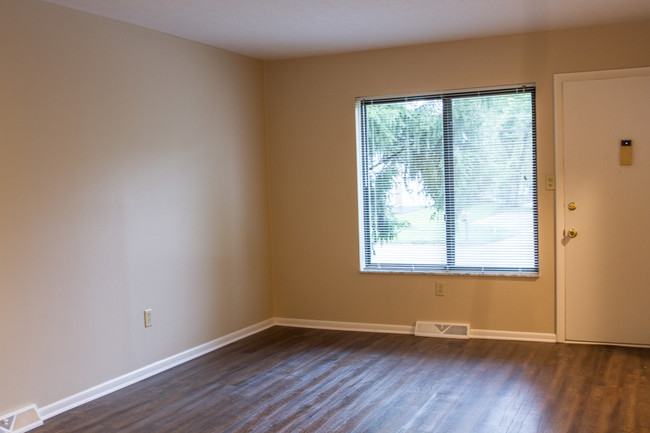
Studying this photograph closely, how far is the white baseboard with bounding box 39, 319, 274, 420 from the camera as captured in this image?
3.56 metres

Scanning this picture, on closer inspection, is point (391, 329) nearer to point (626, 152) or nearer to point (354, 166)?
point (354, 166)

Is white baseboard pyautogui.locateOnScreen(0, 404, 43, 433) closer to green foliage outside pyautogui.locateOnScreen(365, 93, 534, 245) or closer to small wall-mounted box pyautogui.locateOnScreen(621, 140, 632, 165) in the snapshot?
green foliage outside pyautogui.locateOnScreen(365, 93, 534, 245)

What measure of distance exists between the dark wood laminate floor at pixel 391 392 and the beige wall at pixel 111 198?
360 millimetres

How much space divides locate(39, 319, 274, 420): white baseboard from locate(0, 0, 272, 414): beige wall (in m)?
0.05

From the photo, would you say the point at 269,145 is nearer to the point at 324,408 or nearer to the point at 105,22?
the point at 105,22

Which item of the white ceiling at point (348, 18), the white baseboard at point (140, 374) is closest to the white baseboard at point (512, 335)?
the white baseboard at point (140, 374)

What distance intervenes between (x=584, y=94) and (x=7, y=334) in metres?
4.15

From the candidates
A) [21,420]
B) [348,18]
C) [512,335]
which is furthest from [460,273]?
[21,420]

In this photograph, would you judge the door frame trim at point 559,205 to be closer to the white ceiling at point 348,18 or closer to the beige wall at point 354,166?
the beige wall at point 354,166

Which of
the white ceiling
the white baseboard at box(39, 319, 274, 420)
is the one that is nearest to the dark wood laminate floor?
the white baseboard at box(39, 319, 274, 420)

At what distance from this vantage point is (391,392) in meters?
3.69

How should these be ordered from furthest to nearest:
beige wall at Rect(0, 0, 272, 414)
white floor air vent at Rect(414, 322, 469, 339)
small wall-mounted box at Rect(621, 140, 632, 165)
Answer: white floor air vent at Rect(414, 322, 469, 339) → small wall-mounted box at Rect(621, 140, 632, 165) → beige wall at Rect(0, 0, 272, 414)

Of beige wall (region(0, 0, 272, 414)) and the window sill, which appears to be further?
the window sill

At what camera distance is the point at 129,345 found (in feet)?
13.3
